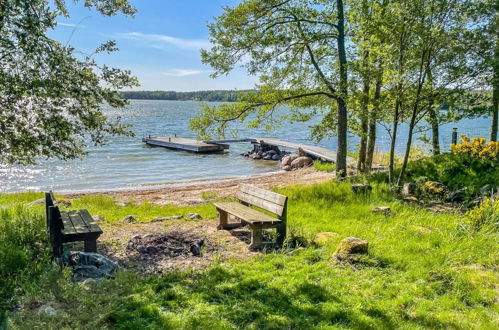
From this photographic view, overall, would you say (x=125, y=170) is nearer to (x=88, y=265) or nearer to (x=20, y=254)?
(x=20, y=254)

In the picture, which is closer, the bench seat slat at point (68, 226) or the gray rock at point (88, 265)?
the gray rock at point (88, 265)

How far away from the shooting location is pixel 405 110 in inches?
347

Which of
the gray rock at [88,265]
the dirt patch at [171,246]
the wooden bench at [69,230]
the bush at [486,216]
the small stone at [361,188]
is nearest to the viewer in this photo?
the gray rock at [88,265]

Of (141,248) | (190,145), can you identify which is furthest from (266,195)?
(190,145)

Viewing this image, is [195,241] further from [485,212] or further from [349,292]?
[485,212]

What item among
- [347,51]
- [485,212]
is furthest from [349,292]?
[347,51]

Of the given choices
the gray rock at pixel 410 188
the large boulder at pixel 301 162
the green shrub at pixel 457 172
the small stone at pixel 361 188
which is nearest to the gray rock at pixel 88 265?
the small stone at pixel 361 188

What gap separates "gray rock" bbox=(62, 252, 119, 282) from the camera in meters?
4.48

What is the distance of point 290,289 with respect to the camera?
13.4ft

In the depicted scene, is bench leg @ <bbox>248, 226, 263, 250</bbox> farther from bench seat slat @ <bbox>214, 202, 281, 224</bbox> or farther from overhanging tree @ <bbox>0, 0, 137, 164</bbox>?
overhanging tree @ <bbox>0, 0, 137, 164</bbox>

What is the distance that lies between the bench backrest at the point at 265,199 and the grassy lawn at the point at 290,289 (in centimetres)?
48

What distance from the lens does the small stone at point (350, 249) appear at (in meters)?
4.89

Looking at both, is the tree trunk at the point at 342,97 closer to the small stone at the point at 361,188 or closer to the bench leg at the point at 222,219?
the small stone at the point at 361,188

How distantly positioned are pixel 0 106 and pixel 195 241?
3366mm
